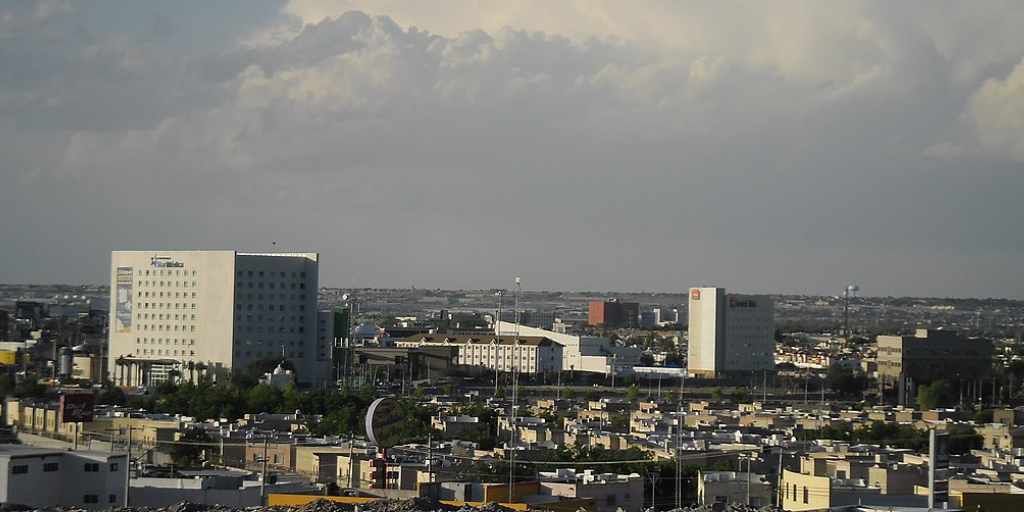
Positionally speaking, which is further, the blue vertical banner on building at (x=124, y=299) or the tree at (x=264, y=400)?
the blue vertical banner on building at (x=124, y=299)

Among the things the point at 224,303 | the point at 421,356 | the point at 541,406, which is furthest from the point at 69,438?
the point at 421,356

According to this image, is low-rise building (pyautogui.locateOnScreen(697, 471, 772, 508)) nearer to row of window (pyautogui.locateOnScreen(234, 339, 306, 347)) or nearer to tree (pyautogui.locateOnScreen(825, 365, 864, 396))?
row of window (pyautogui.locateOnScreen(234, 339, 306, 347))

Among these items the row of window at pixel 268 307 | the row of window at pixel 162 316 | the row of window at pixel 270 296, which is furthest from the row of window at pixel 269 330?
the row of window at pixel 162 316

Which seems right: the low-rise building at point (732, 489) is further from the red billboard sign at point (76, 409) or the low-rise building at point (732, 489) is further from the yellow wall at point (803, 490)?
the red billboard sign at point (76, 409)

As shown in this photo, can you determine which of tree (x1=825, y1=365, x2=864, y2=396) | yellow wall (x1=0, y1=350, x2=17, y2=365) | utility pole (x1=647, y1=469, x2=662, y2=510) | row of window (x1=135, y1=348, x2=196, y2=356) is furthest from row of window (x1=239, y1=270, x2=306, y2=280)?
utility pole (x1=647, y1=469, x2=662, y2=510)

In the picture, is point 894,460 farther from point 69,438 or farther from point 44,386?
point 44,386

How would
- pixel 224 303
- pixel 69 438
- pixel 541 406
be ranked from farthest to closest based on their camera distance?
pixel 224 303 → pixel 541 406 → pixel 69 438

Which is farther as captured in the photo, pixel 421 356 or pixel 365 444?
pixel 421 356
